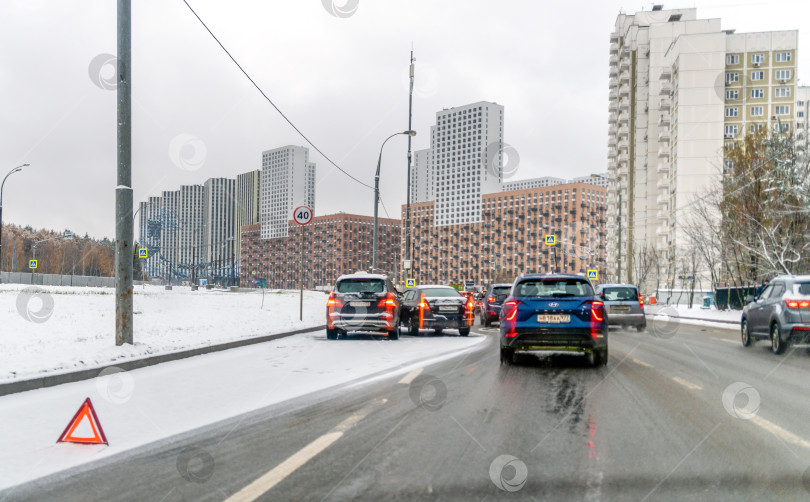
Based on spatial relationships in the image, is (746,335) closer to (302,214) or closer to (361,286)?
(361,286)

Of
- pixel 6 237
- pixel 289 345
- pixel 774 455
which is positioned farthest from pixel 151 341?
pixel 6 237

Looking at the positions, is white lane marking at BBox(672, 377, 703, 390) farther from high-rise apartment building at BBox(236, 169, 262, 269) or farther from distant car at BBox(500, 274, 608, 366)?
high-rise apartment building at BBox(236, 169, 262, 269)

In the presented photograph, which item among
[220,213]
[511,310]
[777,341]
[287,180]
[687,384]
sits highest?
[287,180]

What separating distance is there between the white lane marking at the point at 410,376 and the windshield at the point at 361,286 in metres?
6.26

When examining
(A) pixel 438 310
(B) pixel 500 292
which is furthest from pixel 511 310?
(B) pixel 500 292

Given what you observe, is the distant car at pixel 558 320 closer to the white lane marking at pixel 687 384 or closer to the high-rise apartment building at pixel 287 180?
the white lane marking at pixel 687 384

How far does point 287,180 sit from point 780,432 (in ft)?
336

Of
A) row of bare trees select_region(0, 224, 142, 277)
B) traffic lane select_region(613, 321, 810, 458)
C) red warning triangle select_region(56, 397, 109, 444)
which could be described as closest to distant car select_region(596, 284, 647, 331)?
traffic lane select_region(613, 321, 810, 458)

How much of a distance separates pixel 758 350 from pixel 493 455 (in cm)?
1266

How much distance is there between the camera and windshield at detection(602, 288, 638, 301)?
24.3 m

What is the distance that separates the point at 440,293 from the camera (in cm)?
2008

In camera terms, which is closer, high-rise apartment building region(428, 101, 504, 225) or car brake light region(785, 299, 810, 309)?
car brake light region(785, 299, 810, 309)

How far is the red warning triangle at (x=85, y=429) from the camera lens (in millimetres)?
5449

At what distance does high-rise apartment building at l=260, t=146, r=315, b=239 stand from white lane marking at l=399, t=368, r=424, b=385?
253 feet
